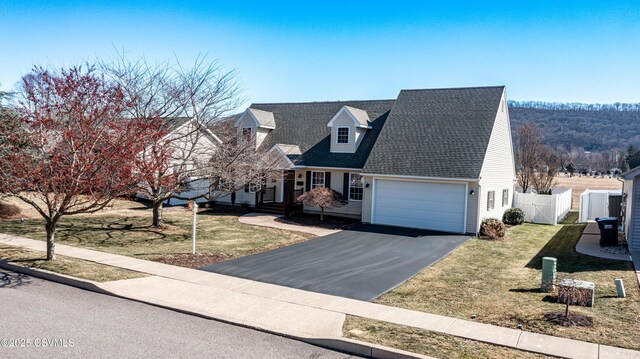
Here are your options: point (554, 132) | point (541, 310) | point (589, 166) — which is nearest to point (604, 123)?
point (554, 132)

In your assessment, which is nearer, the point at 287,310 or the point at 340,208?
the point at 287,310

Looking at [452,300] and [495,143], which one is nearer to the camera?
[452,300]

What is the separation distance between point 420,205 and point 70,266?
14176 millimetres

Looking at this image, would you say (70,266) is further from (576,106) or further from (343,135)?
(576,106)

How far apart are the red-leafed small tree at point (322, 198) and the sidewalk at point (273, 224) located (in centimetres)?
176

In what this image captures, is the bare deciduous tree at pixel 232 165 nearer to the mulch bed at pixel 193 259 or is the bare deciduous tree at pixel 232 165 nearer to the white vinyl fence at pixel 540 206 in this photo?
the mulch bed at pixel 193 259

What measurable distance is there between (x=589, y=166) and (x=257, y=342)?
99.4m

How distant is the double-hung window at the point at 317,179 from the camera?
969 inches

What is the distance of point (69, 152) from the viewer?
1255 centimetres

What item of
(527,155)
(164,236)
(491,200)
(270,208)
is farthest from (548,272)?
(527,155)

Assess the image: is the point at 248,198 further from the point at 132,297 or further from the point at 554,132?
the point at 554,132

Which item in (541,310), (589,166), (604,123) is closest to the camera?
(541,310)

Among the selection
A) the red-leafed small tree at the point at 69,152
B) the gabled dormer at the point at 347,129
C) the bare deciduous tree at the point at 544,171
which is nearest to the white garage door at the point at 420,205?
the gabled dormer at the point at 347,129

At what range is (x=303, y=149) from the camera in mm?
25859
